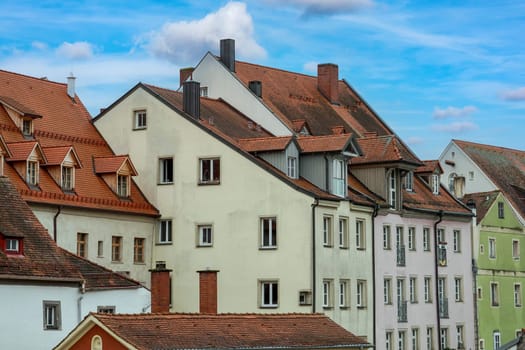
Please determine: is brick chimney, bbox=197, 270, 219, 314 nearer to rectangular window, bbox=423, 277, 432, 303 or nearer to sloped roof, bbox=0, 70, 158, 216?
sloped roof, bbox=0, 70, 158, 216

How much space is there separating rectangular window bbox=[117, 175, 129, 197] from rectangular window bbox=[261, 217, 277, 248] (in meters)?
7.07

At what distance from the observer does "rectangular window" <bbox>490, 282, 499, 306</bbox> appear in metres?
83.2

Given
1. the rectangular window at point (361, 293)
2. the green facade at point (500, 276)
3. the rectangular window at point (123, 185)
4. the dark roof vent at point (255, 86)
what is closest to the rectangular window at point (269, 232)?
the rectangular window at point (361, 293)

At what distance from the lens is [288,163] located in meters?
65.7

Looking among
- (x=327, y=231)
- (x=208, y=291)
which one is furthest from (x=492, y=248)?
(x=208, y=291)

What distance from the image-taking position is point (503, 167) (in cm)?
9569

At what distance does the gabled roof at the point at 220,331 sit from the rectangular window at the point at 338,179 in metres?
12.9

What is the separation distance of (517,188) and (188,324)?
51.0 meters

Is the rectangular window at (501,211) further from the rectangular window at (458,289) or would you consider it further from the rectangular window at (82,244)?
the rectangular window at (82,244)

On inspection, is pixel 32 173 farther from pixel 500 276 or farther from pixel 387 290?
pixel 500 276

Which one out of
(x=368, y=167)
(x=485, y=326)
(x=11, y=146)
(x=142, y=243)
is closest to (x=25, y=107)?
(x=11, y=146)

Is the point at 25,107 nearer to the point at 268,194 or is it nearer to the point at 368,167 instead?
the point at 268,194

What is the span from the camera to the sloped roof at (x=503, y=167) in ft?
300

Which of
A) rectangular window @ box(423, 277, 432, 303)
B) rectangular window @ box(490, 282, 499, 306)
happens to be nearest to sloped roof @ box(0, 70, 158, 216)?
rectangular window @ box(423, 277, 432, 303)
